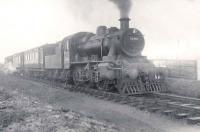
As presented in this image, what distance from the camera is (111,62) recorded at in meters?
13.6

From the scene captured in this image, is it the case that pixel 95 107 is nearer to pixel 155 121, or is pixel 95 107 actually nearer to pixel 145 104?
pixel 145 104

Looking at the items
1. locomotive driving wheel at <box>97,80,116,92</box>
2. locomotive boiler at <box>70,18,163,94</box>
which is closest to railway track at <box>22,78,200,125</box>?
locomotive driving wheel at <box>97,80,116,92</box>

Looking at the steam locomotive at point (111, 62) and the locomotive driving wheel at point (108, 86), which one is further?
the locomotive driving wheel at point (108, 86)

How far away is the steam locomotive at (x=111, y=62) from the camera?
1338 cm


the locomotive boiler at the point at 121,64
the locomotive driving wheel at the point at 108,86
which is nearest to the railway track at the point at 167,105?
the locomotive driving wheel at the point at 108,86

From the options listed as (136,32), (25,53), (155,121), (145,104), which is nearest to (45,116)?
(155,121)

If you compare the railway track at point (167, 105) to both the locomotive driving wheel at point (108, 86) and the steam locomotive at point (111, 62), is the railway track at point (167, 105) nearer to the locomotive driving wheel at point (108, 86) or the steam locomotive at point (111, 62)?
the locomotive driving wheel at point (108, 86)

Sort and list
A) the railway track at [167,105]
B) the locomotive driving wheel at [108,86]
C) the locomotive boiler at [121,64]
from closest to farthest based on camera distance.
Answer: the railway track at [167,105], the locomotive boiler at [121,64], the locomotive driving wheel at [108,86]

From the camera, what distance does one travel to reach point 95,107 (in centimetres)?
1077

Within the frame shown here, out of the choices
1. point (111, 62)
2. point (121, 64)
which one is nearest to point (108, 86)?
point (111, 62)

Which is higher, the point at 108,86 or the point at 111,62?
the point at 111,62

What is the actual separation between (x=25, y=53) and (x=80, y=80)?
58.9 feet

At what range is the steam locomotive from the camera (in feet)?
43.9

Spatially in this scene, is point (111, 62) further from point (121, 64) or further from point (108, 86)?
point (108, 86)
